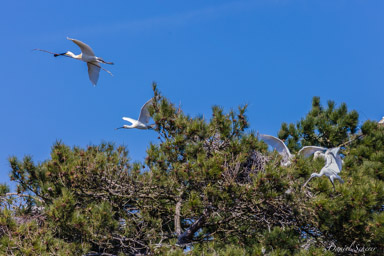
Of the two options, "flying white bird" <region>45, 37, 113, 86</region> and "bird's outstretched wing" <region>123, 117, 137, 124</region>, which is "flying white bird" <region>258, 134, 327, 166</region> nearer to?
"bird's outstretched wing" <region>123, 117, 137, 124</region>

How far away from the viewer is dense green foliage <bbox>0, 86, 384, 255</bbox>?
614 centimetres

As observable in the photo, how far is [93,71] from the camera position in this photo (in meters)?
9.31

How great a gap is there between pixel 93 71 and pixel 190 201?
441cm

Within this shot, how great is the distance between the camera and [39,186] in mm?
7633

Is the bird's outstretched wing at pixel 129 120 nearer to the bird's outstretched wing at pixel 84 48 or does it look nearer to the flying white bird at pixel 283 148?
the bird's outstretched wing at pixel 84 48

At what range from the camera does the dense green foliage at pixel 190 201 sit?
20.1 feet

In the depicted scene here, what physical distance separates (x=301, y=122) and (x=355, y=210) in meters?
5.32

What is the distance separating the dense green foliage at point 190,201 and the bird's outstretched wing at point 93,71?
1.93 meters

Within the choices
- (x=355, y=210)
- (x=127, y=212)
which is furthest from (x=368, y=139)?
(x=127, y=212)

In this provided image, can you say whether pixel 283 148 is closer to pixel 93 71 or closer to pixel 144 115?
pixel 144 115

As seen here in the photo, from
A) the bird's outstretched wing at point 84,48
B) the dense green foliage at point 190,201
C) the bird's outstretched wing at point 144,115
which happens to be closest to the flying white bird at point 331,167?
the dense green foliage at point 190,201

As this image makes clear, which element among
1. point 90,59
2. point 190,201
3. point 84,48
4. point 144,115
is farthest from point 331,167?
point 90,59

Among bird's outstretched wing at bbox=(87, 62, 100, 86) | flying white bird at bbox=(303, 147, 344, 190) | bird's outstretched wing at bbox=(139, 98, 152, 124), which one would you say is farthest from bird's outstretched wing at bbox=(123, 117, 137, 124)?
flying white bird at bbox=(303, 147, 344, 190)

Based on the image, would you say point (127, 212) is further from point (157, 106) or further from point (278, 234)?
point (278, 234)
